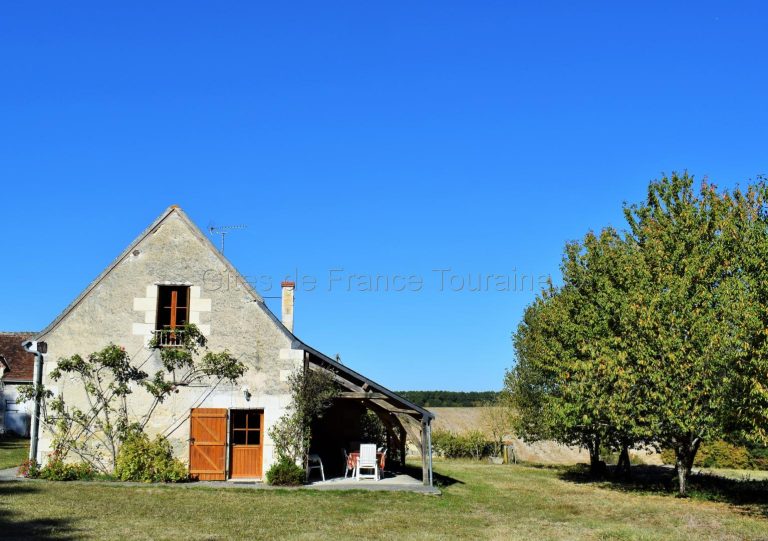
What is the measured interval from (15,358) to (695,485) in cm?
3341

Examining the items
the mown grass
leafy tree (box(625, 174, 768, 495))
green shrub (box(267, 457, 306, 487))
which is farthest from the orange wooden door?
leafy tree (box(625, 174, 768, 495))

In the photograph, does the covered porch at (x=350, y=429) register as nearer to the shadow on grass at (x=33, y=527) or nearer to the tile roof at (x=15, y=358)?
the shadow on grass at (x=33, y=527)

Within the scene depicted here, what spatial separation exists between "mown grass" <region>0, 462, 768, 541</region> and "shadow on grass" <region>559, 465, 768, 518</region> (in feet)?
2.58

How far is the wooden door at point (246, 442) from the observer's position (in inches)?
733

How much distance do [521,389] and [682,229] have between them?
12016mm

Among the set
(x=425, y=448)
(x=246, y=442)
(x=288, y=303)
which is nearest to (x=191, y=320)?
(x=288, y=303)

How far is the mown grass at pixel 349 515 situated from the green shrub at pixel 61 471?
1.88 feet

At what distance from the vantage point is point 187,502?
50.2ft

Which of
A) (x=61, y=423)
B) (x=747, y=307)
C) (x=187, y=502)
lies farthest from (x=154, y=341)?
(x=747, y=307)

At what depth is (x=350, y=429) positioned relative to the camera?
2567 cm

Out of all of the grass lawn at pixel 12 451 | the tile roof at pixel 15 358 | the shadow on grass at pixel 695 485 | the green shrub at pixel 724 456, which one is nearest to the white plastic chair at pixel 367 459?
the shadow on grass at pixel 695 485

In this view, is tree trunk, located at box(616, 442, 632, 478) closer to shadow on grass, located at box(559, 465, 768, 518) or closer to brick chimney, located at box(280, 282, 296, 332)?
shadow on grass, located at box(559, 465, 768, 518)

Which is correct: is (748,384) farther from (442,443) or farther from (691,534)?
(442,443)

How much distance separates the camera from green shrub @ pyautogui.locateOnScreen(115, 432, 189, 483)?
1777cm
